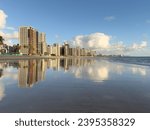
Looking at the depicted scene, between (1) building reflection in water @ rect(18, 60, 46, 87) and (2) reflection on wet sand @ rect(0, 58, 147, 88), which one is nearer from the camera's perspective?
(1) building reflection in water @ rect(18, 60, 46, 87)

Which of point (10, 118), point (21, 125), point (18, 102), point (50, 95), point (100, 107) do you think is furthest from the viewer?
point (50, 95)

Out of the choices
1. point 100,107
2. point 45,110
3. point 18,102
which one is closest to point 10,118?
point 45,110

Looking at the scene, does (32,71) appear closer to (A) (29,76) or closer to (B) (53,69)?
(A) (29,76)

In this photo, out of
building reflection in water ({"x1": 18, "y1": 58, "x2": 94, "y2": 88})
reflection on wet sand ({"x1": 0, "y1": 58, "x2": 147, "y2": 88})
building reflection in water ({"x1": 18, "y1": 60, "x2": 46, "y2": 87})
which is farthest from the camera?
reflection on wet sand ({"x1": 0, "y1": 58, "x2": 147, "y2": 88})

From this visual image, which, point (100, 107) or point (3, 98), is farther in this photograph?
point (3, 98)

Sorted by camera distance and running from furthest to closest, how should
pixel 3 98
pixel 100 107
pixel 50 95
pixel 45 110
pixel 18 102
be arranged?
pixel 50 95, pixel 3 98, pixel 18 102, pixel 100 107, pixel 45 110

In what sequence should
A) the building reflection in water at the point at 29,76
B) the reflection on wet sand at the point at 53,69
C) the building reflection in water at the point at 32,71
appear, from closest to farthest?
the building reflection in water at the point at 29,76 < the building reflection in water at the point at 32,71 < the reflection on wet sand at the point at 53,69

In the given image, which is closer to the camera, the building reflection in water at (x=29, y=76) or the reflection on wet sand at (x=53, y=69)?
the building reflection in water at (x=29, y=76)

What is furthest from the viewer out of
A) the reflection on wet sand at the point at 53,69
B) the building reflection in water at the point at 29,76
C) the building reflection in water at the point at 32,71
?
the reflection on wet sand at the point at 53,69

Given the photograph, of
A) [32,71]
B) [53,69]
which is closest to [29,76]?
[32,71]

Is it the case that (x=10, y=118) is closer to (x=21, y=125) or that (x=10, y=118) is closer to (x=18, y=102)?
(x=21, y=125)

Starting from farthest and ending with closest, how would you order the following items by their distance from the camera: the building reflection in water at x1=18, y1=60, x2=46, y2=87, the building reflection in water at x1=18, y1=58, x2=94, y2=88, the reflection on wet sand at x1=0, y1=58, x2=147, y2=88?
1. the reflection on wet sand at x1=0, y1=58, x2=147, y2=88
2. the building reflection in water at x1=18, y1=58, x2=94, y2=88
3. the building reflection in water at x1=18, y1=60, x2=46, y2=87
